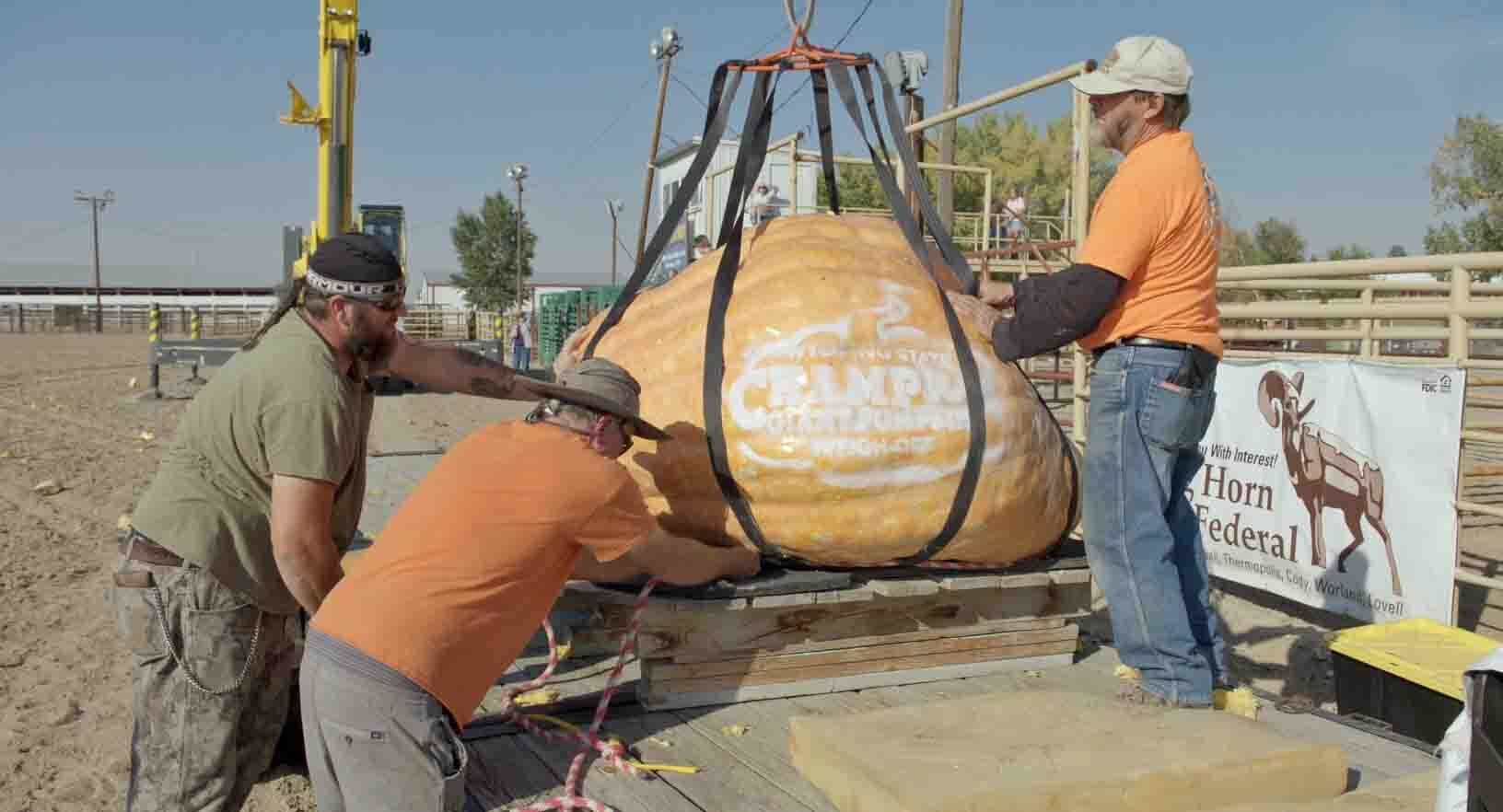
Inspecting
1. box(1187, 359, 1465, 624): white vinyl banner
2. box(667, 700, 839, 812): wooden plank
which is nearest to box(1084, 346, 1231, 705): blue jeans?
box(667, 700, 839, 812): wooden plank

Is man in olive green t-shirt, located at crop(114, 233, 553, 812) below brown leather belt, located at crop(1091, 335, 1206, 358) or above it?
below

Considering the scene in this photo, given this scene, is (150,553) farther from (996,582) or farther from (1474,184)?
(1474,184)

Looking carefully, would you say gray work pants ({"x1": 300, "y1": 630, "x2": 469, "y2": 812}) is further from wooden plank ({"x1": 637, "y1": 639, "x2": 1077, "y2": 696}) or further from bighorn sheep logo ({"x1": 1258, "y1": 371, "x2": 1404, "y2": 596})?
bighorn sheep logo ({"x1": 1258, "y1": 371, "x2": 1404, "y2": 596})

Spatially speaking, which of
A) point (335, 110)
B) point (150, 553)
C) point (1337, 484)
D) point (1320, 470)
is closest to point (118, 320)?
point (335, 110)

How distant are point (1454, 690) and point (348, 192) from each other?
11230 mm

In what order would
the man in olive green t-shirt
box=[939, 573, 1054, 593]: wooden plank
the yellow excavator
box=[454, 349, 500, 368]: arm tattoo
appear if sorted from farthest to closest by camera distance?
the yellow excavator
box=[454, 349, 500, 368]: arm tattoo
box=[939, 573, 1054, 593]: wooden plank
the man in olive green t-shirt

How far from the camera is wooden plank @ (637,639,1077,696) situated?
3496 mm

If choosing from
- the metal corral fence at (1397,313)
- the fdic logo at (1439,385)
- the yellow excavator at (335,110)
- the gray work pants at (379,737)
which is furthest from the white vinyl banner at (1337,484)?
the yellow excavator at (335,110)

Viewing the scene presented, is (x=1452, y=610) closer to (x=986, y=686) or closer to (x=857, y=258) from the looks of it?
(x=986, y=686)

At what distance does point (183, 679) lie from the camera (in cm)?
315

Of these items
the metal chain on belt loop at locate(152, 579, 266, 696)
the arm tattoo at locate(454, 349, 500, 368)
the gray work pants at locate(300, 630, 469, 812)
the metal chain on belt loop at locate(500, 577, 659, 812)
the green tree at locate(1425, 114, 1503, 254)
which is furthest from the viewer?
the green tree at locate(1425, 114, 1503, 254)

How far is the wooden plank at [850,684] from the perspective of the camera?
350 centimetres

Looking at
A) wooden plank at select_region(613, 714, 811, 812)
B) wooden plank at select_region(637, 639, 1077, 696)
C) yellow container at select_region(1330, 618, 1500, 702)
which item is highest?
wooden plank at select_region(637, 639, 1077, 696)

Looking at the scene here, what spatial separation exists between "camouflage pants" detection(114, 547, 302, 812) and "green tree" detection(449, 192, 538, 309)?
181 feet
